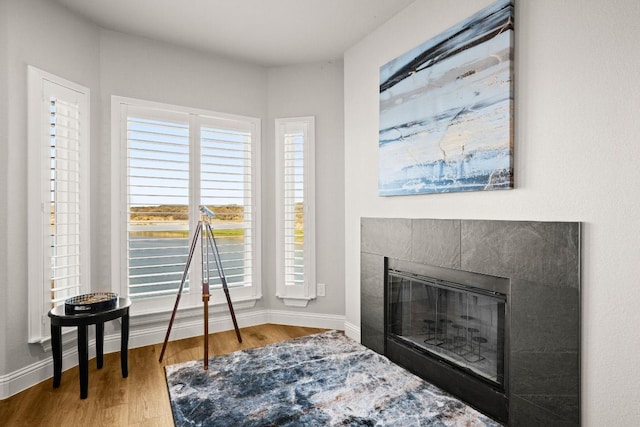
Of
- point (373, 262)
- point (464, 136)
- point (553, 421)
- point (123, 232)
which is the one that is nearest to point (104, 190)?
point (123, 232)

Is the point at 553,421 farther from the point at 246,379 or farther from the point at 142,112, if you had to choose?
the point at 142,112

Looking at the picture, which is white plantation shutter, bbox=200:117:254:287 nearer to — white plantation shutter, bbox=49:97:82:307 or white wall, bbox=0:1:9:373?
white plantation shutter, bbox=49:97:82:307

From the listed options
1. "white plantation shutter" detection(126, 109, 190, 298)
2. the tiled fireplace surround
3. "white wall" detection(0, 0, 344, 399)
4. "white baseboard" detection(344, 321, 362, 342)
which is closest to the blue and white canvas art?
the tiled fireplace surround

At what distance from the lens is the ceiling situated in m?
2.76

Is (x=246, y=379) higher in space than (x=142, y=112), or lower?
lower

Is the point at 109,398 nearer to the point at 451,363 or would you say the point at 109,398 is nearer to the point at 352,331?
the point at 352,331

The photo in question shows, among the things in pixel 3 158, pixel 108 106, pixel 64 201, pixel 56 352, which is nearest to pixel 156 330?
pixel 56 352

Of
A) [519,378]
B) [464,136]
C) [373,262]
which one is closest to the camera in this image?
[519,378]

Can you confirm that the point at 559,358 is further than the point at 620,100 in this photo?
Yes

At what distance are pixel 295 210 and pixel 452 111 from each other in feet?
6.50

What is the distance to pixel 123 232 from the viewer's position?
3203mm

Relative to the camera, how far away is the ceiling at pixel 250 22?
2.76 metres

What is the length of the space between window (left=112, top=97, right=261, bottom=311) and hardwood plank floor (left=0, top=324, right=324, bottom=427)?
53 cm

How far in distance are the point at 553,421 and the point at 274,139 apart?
3212mm
